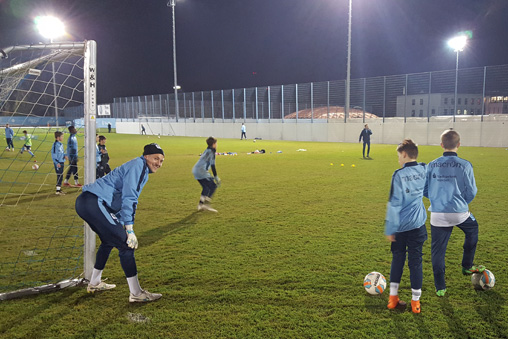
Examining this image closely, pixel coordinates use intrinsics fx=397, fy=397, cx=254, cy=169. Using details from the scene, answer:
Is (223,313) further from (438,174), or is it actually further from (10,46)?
(10,46)

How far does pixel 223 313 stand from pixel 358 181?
31.8ft

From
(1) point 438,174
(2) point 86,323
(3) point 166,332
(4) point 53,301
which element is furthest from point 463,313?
(4) point 53,301

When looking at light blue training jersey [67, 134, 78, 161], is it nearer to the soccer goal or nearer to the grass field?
the grass field

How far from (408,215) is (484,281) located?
60.8 inches

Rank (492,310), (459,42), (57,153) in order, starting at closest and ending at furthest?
(492,310), (57,153), (459,42)

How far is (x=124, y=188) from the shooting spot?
13.3 feet

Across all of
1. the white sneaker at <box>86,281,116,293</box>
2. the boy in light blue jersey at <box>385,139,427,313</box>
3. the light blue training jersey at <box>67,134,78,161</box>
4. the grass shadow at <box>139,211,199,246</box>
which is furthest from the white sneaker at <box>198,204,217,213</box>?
the boy in light blue jersey at <box>385,139,427,313</box>

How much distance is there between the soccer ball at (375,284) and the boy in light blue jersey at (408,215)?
0.46 metres

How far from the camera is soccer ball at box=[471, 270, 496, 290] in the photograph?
463 centimetres

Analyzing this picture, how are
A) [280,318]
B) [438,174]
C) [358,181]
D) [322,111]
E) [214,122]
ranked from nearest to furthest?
1. [280,318]
2. [438,174]
3. [358,181]
4. [322,111]
5. [214,122]

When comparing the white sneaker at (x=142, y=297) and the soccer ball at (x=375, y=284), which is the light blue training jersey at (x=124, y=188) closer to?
the white sneaker at (x=142, y=297)

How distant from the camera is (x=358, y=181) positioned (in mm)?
13016

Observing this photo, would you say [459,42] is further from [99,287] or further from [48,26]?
[99,287]

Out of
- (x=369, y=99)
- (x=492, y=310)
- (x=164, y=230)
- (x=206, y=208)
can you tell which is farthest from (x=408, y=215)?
(x=369, y=99)
